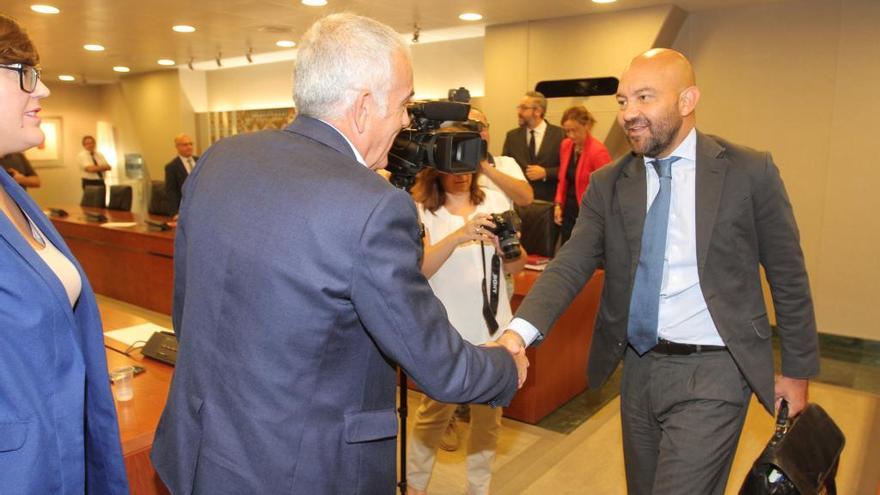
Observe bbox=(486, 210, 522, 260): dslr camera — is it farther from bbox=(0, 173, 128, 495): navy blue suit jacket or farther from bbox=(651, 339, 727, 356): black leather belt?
bbox=(0, 173, 128, 495): navy blue suit jacket

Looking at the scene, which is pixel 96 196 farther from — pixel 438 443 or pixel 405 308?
pixel 405 308

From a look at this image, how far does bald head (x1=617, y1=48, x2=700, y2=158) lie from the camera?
6.06 ft

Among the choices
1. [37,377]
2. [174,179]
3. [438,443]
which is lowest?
[438,443]

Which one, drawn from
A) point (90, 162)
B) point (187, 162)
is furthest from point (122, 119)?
point (187, 162)

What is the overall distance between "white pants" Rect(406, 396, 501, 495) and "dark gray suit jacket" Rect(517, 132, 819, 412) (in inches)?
29.3

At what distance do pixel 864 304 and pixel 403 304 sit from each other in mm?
5506

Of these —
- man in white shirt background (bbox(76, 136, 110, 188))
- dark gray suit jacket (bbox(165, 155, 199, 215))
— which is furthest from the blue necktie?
man in white shirt background (bbox(76, 136, 110, 188))

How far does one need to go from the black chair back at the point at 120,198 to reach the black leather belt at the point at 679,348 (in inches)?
295

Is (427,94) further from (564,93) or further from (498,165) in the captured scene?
(498,165)

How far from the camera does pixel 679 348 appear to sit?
1.89 metres

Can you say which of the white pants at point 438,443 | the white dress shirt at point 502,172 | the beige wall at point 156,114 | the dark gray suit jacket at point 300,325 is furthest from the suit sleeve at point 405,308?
the beige wall at point 156,114

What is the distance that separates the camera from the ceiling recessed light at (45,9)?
18.3ft

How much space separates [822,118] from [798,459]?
4477 millimetres

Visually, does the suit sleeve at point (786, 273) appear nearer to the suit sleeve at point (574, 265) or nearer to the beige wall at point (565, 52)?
the suit sleeve at point (574, 265)
